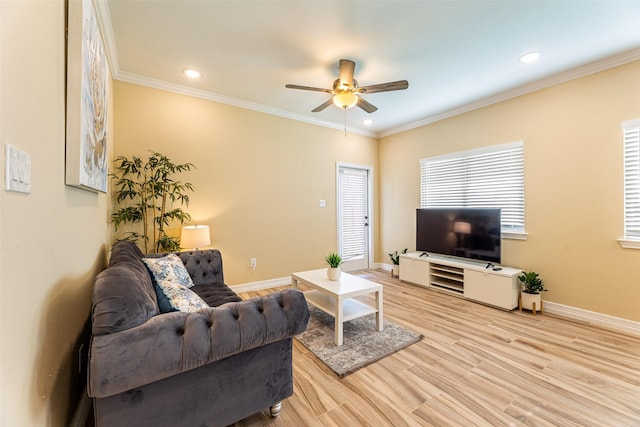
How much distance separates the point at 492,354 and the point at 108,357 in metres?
2.70

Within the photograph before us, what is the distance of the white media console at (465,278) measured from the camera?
3.19 metres

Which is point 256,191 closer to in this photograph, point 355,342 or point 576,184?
point 355,342

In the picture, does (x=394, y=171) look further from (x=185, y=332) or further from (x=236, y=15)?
(x=185, y=332)

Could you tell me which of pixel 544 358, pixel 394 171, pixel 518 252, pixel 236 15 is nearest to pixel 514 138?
pixel 518 252

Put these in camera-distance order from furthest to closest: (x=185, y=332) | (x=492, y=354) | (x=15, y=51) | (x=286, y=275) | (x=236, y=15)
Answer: (x=286, y=275), (x=492, y=354), (x=236, y=15), (x=185, y=332), (x=15, y=51)

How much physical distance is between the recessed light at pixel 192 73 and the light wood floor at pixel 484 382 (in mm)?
3103

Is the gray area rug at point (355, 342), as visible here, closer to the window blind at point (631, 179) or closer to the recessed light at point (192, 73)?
the window blind at point (631, 179)

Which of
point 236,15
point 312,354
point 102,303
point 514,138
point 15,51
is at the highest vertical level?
point 236,15

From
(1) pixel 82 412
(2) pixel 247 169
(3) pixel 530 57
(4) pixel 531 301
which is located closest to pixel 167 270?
(1) pixel 82 412

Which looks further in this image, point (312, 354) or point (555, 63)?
point (555, 63)

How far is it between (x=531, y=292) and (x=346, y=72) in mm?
3295

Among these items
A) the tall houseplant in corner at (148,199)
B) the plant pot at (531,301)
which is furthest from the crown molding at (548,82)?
the tall houseplant in corner at (148,199)

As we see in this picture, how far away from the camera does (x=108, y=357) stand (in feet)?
3.34

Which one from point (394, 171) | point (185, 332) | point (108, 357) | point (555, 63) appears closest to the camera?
point (108, 357)
